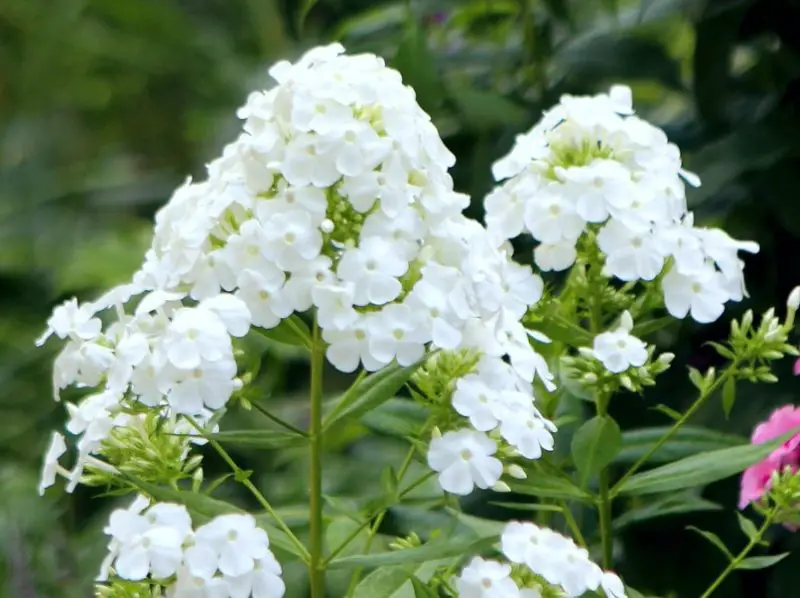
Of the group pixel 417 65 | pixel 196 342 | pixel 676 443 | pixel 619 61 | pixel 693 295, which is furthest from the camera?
pixel 619 61

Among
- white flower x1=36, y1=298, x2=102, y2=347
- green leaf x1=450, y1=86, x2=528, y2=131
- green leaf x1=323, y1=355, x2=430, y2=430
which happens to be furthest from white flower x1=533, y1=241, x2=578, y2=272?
green leaf x1=450, y1=86, x2=528, y2=131

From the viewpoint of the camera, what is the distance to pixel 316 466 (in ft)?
1.61

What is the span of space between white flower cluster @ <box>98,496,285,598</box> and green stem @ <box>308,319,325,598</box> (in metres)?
0.05

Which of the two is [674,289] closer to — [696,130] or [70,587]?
[696,130]

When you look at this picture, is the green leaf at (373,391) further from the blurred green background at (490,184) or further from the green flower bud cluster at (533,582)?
the blurred green background at (490,184)

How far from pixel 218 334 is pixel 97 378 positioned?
81mm

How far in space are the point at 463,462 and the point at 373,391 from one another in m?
0.05

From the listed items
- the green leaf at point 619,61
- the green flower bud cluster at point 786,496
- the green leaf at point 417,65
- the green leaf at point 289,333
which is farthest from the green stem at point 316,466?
the green leaf at point 619,61

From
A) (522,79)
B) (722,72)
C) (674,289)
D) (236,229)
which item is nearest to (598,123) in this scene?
(674,289)

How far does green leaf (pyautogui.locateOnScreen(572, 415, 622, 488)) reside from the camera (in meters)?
0.52

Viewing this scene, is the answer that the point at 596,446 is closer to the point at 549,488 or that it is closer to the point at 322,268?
the point at 549,488

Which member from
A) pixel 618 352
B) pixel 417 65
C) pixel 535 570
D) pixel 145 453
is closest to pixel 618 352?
pixel 618 352

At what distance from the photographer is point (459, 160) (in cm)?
97

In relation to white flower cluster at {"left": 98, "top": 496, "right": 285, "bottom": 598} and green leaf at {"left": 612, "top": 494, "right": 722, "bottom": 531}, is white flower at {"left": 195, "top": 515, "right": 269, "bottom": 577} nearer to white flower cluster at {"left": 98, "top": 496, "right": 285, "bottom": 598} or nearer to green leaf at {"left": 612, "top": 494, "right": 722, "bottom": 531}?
white flower cluster at {"left": 98, "top": 496, "right": 285, "bottom": 598}
